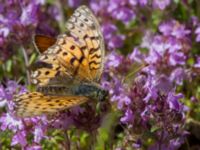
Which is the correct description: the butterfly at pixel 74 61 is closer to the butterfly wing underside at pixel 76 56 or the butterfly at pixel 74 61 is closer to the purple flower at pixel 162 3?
the butterfly wing underside at pixel 76 56

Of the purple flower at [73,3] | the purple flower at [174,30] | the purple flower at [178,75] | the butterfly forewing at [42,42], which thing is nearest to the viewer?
the butterfly forewing at [42,42]

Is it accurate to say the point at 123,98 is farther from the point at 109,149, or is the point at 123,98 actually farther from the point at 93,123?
the point at 109,149

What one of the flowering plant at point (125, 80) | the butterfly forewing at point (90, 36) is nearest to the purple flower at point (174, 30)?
the flowering plant at point (125, 80)

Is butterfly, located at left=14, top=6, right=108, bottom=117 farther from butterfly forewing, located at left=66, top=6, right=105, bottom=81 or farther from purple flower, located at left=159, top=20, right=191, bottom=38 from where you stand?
purple flower, located at left=159, top=20, right=191, bottom=38

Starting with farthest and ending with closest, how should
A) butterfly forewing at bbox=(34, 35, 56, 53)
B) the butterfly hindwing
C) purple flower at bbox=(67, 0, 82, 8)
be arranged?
purple flower at bbox=(67, 0, 82, 8)
butterfly forewing at bbox=(34, 35, 56, 53)
the butterfly hindwing

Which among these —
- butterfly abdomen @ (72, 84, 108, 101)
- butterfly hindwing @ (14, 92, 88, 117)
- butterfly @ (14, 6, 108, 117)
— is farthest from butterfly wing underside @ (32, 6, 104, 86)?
butterfly hindwing @ (14, 92, 88, 117)

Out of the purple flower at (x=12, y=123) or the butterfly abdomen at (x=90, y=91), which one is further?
the purple flower at (x=12, y=123)

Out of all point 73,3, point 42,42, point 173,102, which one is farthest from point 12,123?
point 73,3
